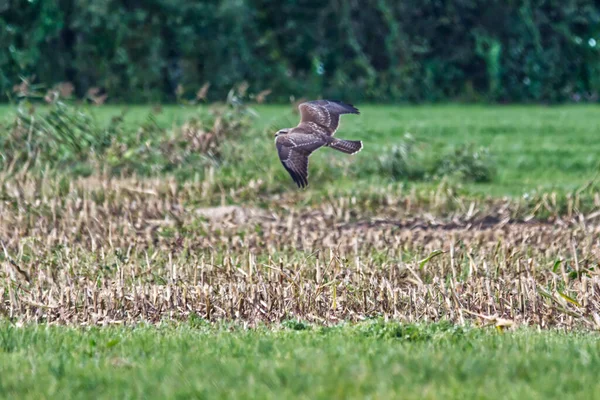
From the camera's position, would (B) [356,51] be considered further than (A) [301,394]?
Yes

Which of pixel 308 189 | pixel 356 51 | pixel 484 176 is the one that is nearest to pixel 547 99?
pixel 356 51

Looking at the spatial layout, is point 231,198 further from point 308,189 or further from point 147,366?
point 147,366

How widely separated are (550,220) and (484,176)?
300 centimetres

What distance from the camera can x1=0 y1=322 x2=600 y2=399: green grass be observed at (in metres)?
5.50

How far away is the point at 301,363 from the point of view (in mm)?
6031

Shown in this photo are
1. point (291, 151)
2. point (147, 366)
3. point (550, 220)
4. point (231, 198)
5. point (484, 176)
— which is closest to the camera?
point (147, 366)

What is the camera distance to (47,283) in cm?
918

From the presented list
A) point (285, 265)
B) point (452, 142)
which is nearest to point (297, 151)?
point (285, 265)

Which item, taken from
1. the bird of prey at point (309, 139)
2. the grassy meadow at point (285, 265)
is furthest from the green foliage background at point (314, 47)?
the bird of prey at point (309, 139)

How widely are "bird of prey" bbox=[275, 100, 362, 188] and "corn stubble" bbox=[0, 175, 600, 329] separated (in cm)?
96

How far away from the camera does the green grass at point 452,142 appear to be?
15609mm

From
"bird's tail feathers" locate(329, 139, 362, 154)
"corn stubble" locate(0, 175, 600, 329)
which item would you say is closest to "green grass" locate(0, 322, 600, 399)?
"corn stubble" locate(0, 175, 600, 329)

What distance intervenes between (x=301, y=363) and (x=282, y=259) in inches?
165

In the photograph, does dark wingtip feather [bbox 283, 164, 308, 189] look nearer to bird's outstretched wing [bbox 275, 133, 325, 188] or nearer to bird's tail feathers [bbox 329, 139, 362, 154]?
bird's outstretched wing [bbox 275, 133, 325, 188]
